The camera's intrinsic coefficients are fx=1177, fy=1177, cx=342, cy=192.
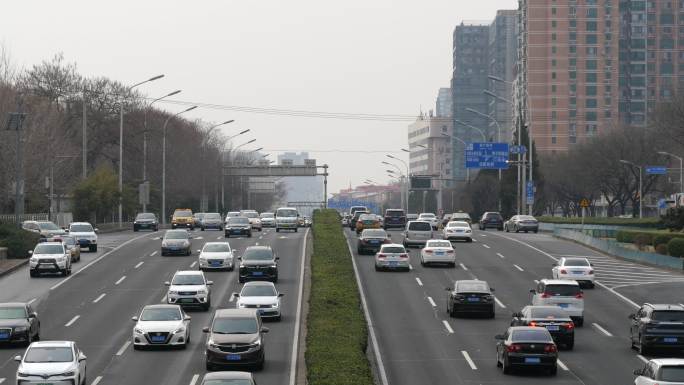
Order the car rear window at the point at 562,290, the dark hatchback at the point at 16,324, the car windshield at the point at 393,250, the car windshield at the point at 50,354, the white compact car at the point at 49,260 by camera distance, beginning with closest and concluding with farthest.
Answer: the car windshield at the point at 50,354, the dark hatchback at the point at 16,324, the car rear window at the point at 562,290, the white compact car at the point at 49,260, the car windshield at the point at 393,250

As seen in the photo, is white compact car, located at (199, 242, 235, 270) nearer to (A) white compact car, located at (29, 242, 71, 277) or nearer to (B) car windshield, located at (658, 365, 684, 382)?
(A) white compact car, located at (29, 242, 71, 277)

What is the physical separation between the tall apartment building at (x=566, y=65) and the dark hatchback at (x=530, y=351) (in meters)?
164

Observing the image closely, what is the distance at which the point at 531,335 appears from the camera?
3050 cm

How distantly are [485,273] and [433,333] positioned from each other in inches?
717

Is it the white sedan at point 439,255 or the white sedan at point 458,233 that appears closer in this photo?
the white sedan at point 439,255

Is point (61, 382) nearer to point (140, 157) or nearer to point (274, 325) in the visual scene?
point (274, 325)

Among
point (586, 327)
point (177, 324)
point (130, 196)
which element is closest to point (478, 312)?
point (586, 327)

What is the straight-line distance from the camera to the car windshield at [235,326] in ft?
101

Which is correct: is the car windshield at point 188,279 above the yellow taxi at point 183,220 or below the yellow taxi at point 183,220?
below

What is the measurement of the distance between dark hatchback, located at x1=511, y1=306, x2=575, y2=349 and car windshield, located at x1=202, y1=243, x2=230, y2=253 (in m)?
23.8

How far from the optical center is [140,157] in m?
126

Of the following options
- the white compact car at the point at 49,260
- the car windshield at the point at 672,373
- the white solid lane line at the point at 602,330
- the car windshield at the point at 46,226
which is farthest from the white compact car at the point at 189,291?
the car windshield at the point at 46,226

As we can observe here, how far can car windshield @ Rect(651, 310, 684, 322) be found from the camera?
34094mm

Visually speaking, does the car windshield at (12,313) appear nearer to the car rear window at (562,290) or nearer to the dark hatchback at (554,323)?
the dark hatchback at (554,323)
